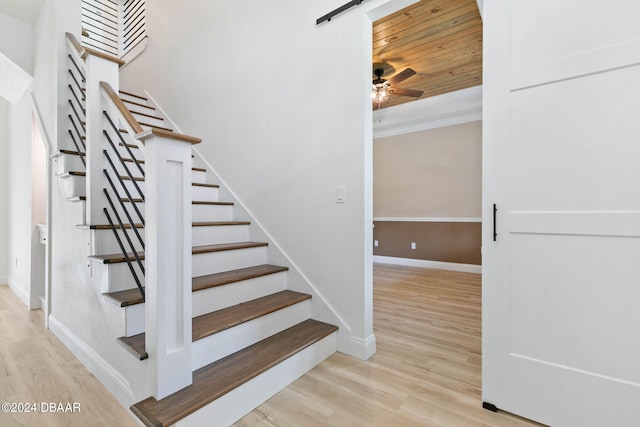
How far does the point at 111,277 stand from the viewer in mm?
1665

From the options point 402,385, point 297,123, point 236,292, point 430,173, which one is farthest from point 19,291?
point 430,173

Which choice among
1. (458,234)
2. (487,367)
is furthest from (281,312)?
(458,234)

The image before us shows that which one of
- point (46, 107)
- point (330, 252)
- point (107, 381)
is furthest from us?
point (46, 107)

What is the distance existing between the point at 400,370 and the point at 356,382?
342 millimetres

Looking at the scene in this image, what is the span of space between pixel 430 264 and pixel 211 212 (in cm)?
415

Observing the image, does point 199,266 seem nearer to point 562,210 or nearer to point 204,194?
point 204,194

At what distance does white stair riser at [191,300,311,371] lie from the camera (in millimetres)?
1596

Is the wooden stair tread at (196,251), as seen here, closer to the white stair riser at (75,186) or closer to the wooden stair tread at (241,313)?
the wooden stair tread at (241,313)

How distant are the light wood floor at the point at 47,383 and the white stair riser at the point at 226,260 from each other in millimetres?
865

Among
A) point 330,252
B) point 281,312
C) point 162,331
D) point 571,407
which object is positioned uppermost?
point 330,252

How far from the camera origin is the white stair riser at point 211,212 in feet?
8.89

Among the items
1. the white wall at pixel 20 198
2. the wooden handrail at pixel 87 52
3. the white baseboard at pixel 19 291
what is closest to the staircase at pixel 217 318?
the wooden handrail at pixel 87 52

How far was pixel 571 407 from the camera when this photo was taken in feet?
4.45

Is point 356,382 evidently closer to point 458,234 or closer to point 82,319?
point 82,319
